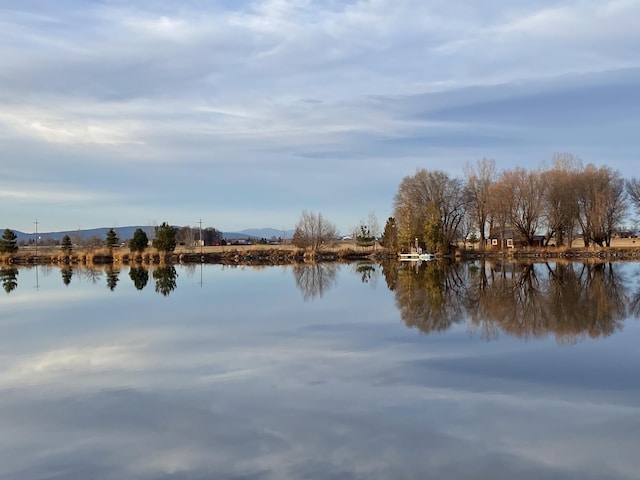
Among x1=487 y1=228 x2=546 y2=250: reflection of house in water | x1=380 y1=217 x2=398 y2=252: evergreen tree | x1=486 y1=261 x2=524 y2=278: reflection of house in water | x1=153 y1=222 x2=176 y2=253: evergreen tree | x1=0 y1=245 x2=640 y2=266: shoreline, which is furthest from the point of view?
x1=380 y1=217 x2=398 y2=252: evergreen tree

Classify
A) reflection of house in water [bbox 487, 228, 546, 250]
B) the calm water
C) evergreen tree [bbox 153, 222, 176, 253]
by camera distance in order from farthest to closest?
reflection of house in water [bbox 487, 228, 546, 250], evergreen tree [bbox 153, 222, 176, 253], the calm water

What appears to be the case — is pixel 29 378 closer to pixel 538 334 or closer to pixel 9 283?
pixel 538 334

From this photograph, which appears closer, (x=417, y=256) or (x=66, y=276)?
(x=66, y=276)

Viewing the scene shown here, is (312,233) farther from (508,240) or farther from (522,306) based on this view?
(522,306)

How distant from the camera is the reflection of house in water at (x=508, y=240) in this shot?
5612cm

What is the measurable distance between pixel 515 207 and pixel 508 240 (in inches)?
232

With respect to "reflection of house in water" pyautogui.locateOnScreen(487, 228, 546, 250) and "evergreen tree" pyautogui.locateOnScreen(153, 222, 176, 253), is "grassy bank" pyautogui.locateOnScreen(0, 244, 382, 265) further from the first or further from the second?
"reflection of house in water" pyautogui.locateOnScreen(487, 228, 546, 250)

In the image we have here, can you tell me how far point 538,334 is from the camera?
1111 centimetres

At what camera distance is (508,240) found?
196ft

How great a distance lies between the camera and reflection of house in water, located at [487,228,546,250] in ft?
184

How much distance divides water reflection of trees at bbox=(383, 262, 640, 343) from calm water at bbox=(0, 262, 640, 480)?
0.10 metres

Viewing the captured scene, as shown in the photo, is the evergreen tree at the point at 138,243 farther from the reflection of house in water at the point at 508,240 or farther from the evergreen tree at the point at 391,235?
the reflection of house in water at the point at 508,240

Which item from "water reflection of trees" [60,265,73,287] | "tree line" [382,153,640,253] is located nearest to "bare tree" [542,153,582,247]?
"tree line" [382,153,640,253]

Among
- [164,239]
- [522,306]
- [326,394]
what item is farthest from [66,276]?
[326,394]
